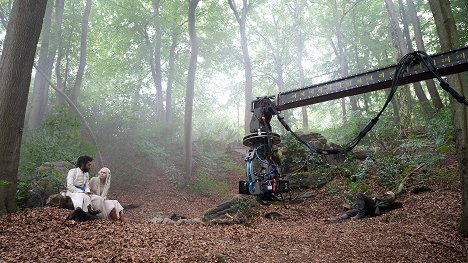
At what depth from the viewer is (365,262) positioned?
5113 millimetres

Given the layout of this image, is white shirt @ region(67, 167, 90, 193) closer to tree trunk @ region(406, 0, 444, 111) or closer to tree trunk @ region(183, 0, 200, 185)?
tree trunk @ region(183, 0, 200, 185)

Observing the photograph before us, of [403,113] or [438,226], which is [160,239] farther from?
[403,113]

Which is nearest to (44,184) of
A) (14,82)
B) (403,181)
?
(14,82)

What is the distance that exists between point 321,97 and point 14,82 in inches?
272

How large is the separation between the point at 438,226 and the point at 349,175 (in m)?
5.71

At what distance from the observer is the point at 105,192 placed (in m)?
7.58

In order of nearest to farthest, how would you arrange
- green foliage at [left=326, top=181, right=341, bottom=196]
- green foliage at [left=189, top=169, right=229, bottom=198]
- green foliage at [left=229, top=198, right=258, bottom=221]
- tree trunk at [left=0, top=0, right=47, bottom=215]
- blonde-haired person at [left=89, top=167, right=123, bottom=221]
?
1. tree trunk at [left=0, top=0, right=47, bottom=215]
2. blonde-haired person at [left=89, top=167, right=123, bottom=221]
3. green foliage at [left=229, top=198, right=258, bottom=221]
4. green foliage at [left=326, top=181, right=341, bottom=196]
5. green foliage at [left=189, top=169, right=229, bottom=198]

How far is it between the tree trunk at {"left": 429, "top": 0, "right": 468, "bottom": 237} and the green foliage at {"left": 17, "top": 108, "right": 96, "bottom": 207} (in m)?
10.2

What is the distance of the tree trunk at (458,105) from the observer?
584 centimetres

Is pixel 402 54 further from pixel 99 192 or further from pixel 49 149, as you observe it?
pixel 49 149

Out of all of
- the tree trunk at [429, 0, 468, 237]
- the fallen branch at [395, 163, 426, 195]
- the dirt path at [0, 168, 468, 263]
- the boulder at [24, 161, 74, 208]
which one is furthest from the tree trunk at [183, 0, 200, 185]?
the tree trunk at [429, 0, 468, 237]

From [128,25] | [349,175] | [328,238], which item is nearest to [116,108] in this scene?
[128,25]

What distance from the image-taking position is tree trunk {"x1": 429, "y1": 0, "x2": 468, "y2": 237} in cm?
584

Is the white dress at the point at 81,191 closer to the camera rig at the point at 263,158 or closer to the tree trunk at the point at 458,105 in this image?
the camera rig at the point at 263,158
